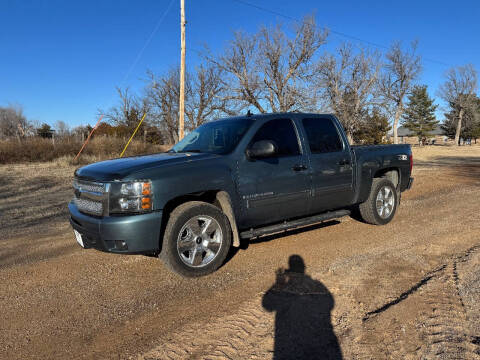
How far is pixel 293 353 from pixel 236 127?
10.1ft

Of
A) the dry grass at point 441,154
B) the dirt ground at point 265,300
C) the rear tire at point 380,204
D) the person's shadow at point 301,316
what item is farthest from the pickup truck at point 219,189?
the dry grass at point 441,154

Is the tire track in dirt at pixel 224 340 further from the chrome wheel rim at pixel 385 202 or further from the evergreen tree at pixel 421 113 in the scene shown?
the evergreen tree at pixel 421 113

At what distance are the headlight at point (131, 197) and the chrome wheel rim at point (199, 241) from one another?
52 centimetres

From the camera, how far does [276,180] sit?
14.9ft

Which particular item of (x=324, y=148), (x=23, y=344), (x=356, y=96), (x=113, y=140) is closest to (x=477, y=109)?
(x=356, y=96)

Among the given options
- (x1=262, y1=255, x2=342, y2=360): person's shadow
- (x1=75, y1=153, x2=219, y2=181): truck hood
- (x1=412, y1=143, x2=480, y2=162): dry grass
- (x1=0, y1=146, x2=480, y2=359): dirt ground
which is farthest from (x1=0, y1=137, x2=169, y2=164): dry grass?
(x1=412, y1=143, x2=480, y2=162): dry grass

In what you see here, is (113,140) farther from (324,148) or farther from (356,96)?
(356,96)

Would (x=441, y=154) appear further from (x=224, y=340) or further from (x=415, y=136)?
(x=415, y=136)

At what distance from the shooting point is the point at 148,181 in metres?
3.65

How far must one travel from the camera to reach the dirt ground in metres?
2.62

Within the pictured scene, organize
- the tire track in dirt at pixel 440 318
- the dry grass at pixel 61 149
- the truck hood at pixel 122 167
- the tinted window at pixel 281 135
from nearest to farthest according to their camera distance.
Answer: the tire track in dirt at pixel 440 318 < the truck hood at pixel 122 167 < the tinted window at pixel 281 135 < the dry grass at pixel 61 149

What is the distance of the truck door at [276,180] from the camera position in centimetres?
435

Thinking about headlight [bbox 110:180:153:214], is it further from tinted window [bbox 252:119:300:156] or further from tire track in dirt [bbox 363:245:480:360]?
tire track in dirt [bbox 363:245:480:360]

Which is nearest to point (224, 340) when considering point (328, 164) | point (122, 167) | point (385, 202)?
point (122, 167)
